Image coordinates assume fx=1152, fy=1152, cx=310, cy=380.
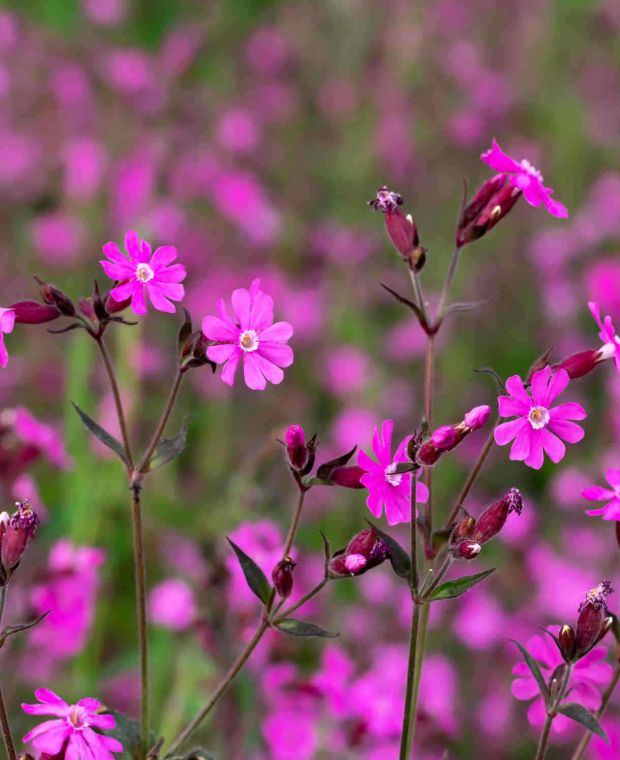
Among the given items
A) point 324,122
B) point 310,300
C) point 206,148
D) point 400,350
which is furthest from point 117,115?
point 400,350

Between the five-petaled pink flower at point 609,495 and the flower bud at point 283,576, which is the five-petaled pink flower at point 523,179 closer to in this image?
the five-petaled pink flower at point 609,495

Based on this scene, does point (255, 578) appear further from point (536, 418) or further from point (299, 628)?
point (536, 418)

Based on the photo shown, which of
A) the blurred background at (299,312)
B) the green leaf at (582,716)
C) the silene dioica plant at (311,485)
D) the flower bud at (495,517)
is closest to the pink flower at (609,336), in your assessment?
the silene dioica plant at (311,485)

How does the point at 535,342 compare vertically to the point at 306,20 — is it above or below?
below

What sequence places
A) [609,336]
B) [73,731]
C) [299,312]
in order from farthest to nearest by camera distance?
[299,312]
[609,336]
[73,731]

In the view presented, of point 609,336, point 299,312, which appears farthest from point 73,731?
point 299,312

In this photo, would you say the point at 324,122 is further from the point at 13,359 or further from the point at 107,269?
the point at 107,269
